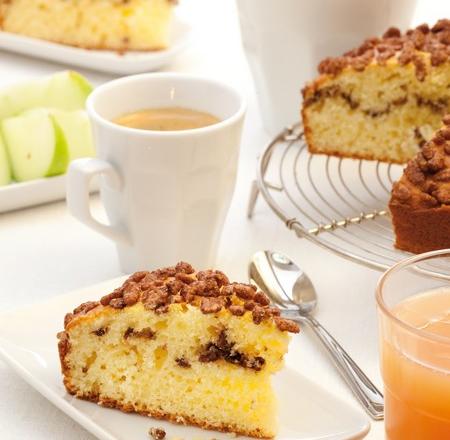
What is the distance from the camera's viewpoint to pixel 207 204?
2.10 m

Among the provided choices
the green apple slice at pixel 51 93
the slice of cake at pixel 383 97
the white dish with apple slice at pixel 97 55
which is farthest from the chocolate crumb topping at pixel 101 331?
the white dish with apple slice at pixel 97 55

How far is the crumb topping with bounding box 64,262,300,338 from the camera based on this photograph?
5.29 ft

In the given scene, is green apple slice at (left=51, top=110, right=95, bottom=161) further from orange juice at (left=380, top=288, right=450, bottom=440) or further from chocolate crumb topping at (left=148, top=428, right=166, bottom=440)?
orange juice at (left=380, top=288, right=450, bottom=440)

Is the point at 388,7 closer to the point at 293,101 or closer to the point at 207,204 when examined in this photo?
the point at 293,101

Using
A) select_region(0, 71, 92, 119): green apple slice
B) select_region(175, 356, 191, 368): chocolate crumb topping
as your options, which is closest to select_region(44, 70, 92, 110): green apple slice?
select_region(0, 71, 92, 119): green apple slice

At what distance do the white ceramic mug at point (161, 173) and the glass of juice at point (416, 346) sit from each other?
61 cm

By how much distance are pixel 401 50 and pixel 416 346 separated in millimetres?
1221

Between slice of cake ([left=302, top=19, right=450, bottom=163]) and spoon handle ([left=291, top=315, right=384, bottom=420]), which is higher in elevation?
slice of cake ([left=302, top=19, right=450, bottom=163])

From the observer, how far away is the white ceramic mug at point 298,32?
8.63 ft

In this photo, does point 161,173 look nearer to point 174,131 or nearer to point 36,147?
point 174,131

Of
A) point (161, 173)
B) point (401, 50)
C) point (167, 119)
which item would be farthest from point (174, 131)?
point (401, 50)

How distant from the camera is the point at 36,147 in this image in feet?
7.99

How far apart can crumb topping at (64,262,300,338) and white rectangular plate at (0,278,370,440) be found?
103 mm

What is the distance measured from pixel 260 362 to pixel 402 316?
0.82ft
